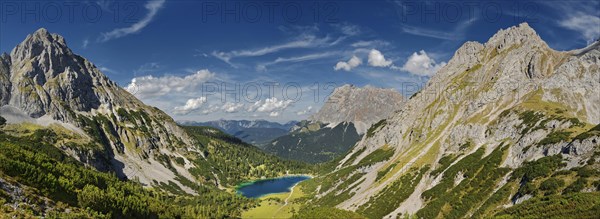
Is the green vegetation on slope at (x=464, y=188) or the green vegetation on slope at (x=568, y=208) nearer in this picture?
the green vegetation on slope at (x=568, y=208)

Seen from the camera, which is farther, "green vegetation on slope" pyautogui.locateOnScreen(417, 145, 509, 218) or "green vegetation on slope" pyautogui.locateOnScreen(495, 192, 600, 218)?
"green vegetation on slope" pyautogui.locateOnScreen(417, 145, 509, 218)

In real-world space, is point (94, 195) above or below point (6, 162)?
below

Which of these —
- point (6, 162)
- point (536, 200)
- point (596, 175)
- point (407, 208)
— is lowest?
point (407, 208)

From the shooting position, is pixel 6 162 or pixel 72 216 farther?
pixel 6 162

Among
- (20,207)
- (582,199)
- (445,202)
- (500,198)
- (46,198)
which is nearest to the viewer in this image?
(20,207)

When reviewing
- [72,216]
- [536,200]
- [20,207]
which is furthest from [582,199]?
[20,207]

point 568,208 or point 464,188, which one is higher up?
point 568,208

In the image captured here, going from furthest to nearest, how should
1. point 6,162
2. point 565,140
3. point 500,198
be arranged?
point 565,140 < point 500,198 < point 6,162

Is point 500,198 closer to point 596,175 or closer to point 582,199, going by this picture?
point 596,175

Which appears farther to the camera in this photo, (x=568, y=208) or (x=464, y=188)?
(x=464, y=188)
